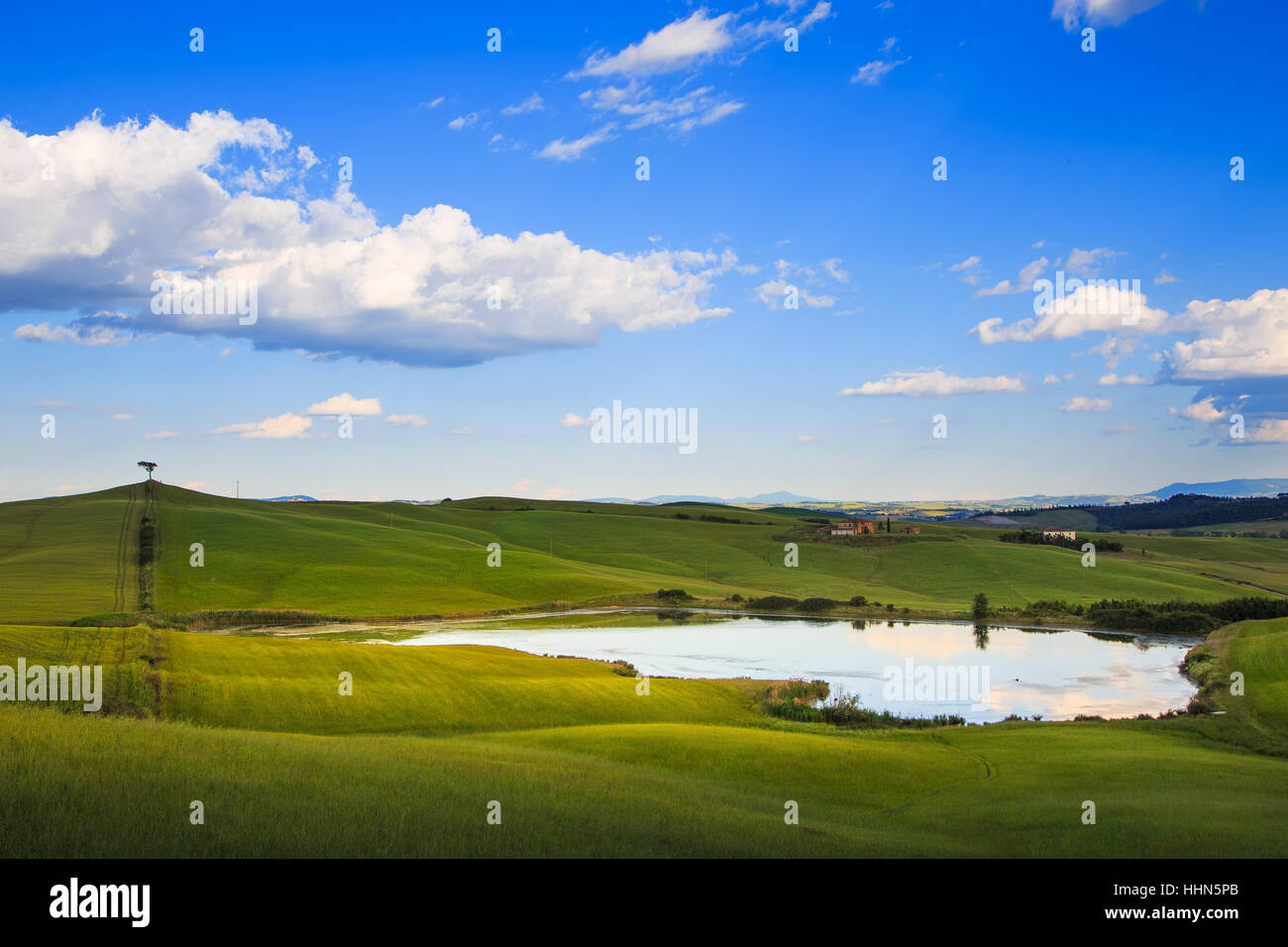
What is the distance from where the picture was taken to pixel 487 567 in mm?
113188

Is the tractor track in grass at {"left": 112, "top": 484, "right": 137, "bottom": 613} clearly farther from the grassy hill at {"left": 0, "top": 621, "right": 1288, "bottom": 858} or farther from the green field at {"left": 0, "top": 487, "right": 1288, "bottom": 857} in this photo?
the grassy hill at {"left": 0, "top": 621, "right": 1288, "bottom": 858}

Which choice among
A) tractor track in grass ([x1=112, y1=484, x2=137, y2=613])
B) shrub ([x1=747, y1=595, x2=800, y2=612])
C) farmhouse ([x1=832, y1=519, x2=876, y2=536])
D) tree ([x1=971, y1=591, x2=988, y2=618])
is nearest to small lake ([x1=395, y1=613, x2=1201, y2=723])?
tree ([x1=971, y1=591, x2=988, y2=618])

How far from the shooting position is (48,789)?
1308 centimetres

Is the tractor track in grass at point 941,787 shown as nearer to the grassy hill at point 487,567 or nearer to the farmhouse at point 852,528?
the grassy hill at point 487,567

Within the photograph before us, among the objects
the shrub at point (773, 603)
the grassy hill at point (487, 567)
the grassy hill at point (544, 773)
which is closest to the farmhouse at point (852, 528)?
the grassy hill at point (487, 567)

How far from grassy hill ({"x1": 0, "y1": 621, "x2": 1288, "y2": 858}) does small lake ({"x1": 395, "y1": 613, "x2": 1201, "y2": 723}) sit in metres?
8.50

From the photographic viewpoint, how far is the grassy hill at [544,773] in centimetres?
1327

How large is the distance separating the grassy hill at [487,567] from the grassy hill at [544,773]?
1760 inches

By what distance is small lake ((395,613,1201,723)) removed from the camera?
46469mm

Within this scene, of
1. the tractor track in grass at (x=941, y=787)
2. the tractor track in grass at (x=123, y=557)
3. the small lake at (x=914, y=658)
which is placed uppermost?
the tractor track in grass at (x=123, y=557)

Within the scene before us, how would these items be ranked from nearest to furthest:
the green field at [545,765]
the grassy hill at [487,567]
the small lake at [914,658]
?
1. the green field at [545,765]
2. the small lake at [914,658]
3. the grassy hill at [487,567]
